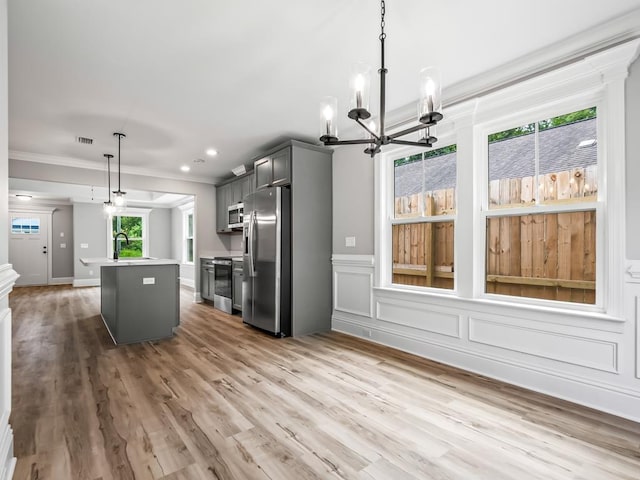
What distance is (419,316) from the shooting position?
3449mm

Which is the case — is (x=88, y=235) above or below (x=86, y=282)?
above

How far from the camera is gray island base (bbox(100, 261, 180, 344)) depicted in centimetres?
381

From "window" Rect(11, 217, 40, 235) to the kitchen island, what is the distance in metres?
7.27

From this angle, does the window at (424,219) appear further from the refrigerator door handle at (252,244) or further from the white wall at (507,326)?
the refrigerator door handle at (252,244)

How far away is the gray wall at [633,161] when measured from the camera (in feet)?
7.12

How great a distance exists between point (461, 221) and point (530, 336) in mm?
1138

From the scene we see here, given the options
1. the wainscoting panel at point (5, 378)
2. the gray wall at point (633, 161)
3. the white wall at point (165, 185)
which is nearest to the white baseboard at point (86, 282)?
the white wall at point (165, 185)

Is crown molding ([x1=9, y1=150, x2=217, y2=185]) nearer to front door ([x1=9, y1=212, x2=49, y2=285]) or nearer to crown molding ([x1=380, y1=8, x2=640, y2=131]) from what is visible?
crown molding ([x1=380, y1=8, x2=640, y2=131])

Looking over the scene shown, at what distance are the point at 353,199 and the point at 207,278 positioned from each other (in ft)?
12.1

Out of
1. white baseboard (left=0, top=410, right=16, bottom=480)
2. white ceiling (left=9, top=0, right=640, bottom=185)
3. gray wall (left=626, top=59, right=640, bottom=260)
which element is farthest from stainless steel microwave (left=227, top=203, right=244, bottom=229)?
gray wall (left=626, top=59, right=640, bottom=260)

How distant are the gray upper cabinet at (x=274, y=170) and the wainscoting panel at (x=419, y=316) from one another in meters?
1.98

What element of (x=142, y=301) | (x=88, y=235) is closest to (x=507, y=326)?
(x=142, y=301)

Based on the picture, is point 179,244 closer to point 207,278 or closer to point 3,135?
point 207,278

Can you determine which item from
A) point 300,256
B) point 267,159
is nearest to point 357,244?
point 300,256
